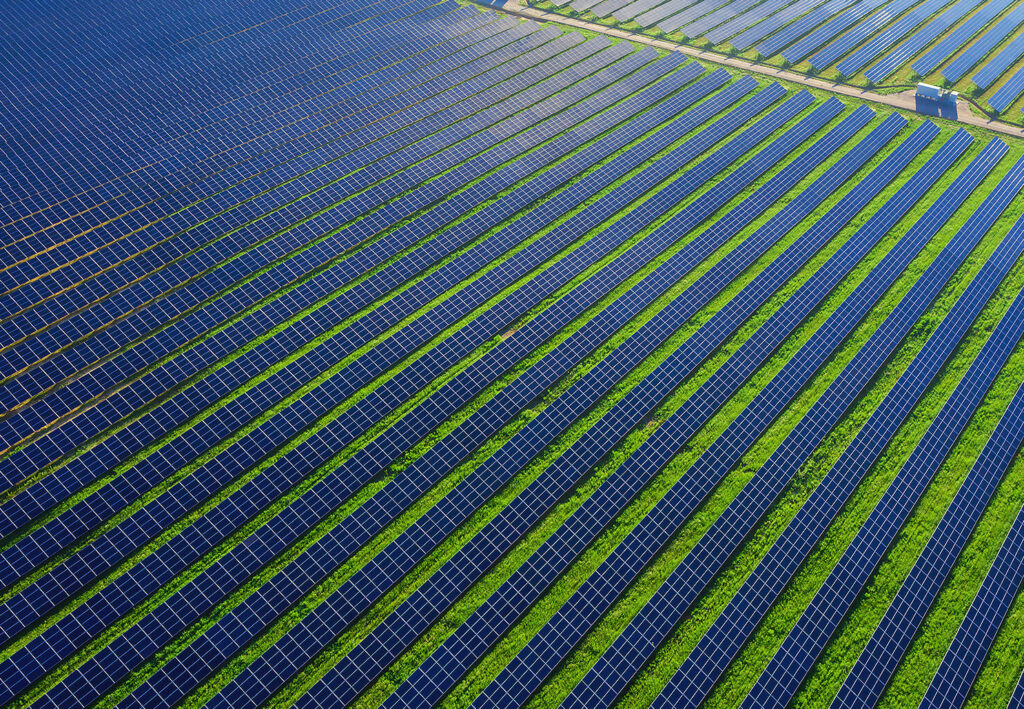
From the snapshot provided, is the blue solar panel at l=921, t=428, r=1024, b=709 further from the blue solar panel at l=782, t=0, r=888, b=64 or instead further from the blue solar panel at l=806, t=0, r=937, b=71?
the blue solar panel at l=782, t=0, r=888, b=64

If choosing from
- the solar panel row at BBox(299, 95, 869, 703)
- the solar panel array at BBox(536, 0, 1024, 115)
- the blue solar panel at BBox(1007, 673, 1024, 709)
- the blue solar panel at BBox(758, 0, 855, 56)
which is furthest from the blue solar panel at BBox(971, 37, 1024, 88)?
the blue solar panel at BBox(1007, 673, 1024, 709)

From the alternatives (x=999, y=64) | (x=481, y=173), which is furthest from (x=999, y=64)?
(x=481, y=173)

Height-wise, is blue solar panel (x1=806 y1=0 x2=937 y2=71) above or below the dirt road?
above

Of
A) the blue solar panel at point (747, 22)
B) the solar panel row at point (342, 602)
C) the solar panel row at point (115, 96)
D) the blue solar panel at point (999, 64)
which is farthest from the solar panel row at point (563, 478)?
the solar panel row at point (115, 96)

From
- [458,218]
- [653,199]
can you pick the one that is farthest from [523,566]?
[653,199]

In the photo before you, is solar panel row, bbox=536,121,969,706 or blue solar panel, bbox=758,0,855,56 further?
blue solar panel, bbox=758,0,855,56
